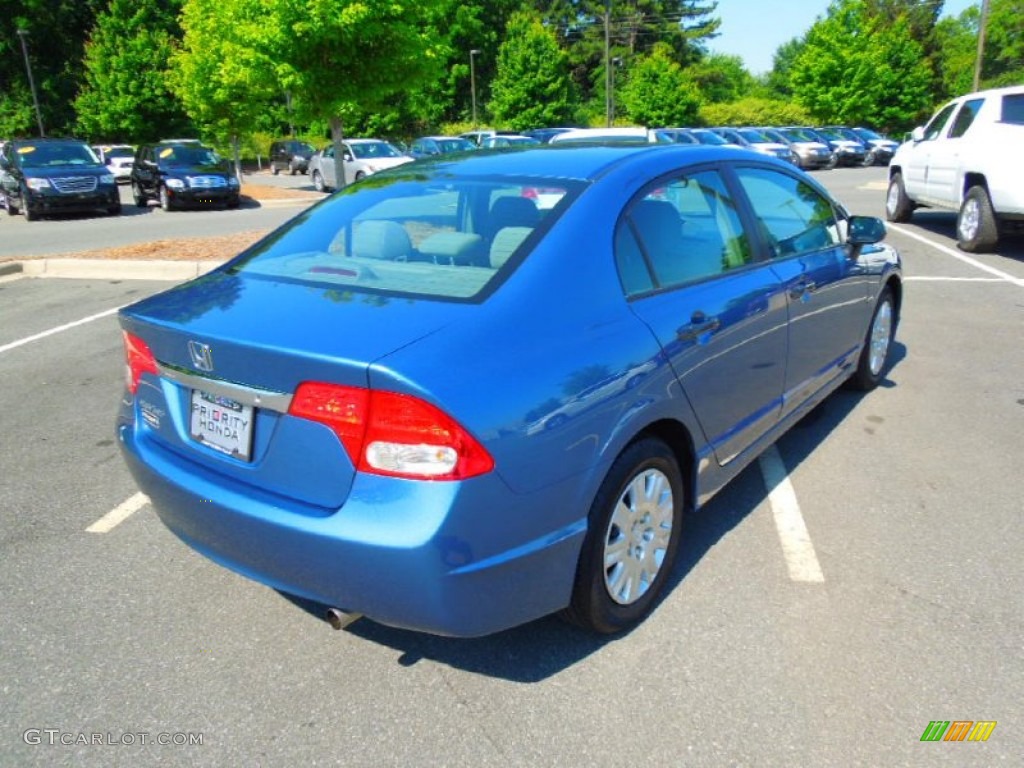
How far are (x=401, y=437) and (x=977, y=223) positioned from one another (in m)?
10.2

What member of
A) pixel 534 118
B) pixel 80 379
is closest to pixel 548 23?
pixel 534 118

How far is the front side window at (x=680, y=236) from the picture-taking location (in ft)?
9.30

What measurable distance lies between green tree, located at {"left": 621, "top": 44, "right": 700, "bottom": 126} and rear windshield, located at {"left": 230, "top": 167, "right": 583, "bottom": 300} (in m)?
46.6

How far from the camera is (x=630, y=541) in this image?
273 centimetres

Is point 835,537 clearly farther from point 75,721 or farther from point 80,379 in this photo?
point 80,379

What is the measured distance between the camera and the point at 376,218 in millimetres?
3254

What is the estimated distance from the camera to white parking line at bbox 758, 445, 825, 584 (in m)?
3.20

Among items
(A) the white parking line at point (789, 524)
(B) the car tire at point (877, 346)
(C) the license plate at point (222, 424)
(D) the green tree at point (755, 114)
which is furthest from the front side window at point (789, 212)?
(D) the green tree at point (755, 114)

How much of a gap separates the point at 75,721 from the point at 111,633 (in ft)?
1.50

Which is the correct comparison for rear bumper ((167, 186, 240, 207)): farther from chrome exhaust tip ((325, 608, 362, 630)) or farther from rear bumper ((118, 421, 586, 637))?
chrome exhaust tip ((325, 608, 362, 630))

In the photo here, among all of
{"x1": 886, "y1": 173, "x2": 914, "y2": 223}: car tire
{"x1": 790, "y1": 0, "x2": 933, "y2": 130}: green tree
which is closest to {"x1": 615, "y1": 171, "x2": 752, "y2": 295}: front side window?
{"x1": 886, "y1": 173, "x2": 914, "y2": 223}: car tire

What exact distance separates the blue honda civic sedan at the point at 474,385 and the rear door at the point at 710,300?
12 millimetres

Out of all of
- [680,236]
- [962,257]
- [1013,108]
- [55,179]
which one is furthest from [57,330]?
[55,179]

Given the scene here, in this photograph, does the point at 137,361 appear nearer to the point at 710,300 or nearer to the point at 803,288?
the point at 710,300
